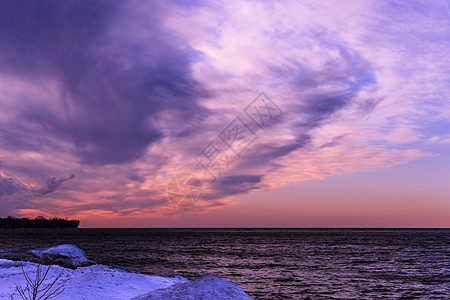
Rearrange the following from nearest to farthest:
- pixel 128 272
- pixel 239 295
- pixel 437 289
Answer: pixel 239 295, pixel 128 272, pixel 437 289

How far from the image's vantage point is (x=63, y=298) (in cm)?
1426

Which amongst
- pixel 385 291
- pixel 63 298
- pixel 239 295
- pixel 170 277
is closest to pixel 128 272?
pixel 170 277

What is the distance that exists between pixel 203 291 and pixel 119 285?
7287 millimetres

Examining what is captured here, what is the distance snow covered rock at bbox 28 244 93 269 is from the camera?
2184cm

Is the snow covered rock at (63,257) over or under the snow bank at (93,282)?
over

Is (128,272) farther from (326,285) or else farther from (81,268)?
(326,285)

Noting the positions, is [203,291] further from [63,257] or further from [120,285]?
[63,257]

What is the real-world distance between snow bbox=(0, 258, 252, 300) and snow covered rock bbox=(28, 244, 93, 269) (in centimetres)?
83

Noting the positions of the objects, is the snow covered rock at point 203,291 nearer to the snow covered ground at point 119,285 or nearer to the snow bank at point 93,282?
the snow covered ground at point 119,285

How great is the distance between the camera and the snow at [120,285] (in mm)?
12148

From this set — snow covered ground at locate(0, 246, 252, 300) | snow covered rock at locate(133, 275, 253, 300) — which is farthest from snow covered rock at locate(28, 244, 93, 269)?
snow covered rock at locate(133, 275, 253, 300)

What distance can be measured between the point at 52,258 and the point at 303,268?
1013 inches

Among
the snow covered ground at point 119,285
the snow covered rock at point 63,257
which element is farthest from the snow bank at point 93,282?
the snow covered rock at point 63,257

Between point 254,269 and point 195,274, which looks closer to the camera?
point 195,274
